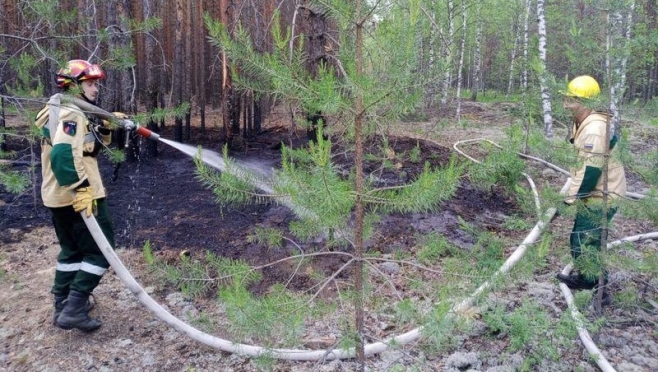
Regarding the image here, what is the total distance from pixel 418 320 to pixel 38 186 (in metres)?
7.24

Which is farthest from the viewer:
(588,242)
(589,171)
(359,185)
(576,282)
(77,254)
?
(576,282)

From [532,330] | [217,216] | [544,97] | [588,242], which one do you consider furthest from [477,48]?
[532,330]

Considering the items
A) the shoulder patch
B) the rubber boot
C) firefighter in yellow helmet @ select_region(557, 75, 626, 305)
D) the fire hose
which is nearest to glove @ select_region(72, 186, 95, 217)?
the shoulder patch

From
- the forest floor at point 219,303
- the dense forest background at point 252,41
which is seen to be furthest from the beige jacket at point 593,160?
the forest floor at point 219,303

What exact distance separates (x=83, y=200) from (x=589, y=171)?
394 cm

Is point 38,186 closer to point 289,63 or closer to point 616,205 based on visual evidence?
point 289,63

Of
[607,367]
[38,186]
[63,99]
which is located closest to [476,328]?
[607,367]

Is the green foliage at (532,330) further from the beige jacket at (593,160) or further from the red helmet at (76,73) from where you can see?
the red helmet at (76,73)

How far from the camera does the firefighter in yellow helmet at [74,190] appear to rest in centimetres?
341

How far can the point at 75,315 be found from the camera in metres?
3.54

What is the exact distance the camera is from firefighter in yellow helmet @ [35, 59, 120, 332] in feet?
11.2

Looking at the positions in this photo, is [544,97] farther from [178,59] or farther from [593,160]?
[178,59]

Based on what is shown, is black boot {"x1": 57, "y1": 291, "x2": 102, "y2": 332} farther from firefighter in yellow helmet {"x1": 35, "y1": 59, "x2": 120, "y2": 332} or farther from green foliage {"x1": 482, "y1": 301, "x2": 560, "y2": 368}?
green foliage {"x1": 482, "y1": 301, "x2": 560, "y2": 368}

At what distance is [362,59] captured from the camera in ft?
7.79
